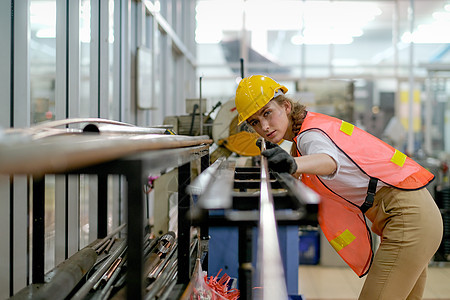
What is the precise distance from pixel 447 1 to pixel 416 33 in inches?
28.9

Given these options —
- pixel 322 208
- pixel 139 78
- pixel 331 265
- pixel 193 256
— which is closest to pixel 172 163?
pixel 322 208

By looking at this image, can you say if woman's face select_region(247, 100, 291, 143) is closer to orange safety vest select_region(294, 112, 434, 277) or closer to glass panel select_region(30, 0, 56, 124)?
orange safety vest select_region(294, 112, 434, 277)

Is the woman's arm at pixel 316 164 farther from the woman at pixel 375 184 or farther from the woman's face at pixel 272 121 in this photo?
the woman's face at pixel 272 121

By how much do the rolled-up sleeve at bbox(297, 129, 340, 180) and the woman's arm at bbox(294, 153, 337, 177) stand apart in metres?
0.03

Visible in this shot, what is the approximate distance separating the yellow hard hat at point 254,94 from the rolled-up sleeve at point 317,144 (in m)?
0.27

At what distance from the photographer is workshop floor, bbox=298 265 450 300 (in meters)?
3.63

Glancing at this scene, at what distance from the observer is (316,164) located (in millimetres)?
1428

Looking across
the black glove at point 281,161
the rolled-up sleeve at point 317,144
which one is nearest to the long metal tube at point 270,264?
the black glove at point 281,161

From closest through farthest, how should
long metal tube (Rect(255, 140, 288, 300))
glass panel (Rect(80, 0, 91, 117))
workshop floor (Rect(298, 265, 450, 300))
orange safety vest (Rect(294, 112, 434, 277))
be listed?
1. long metal tube (Rect(255, 140, 288, 300))
2. orange safety vest (Rect(294, 112, 434, 277))
3. glass panel (Rect(80, 0, 91, 117))
4. workshop floor (Rect(298, 265, 450, 300))

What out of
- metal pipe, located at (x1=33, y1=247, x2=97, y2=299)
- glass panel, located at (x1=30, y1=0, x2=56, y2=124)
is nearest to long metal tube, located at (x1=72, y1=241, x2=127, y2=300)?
metal pipe, located at (x1=33, y1=247, x2=97, y2=299)

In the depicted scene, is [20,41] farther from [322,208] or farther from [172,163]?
[322,208]

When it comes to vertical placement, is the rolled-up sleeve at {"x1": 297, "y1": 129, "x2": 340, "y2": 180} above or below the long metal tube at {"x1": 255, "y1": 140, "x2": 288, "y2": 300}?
above

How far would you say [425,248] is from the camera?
173 centimetres

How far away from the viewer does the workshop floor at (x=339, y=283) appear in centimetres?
363
